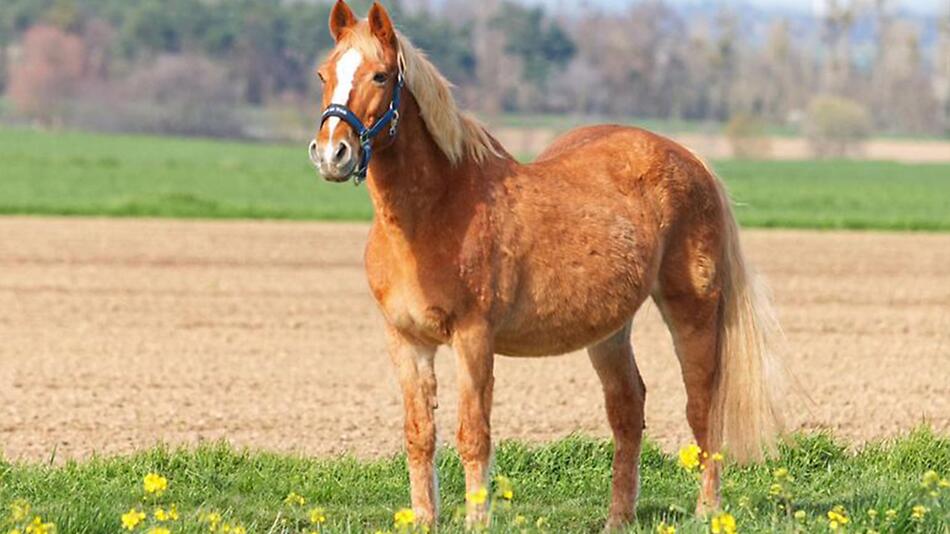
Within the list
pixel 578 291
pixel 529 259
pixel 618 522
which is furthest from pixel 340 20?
pixel 618 522

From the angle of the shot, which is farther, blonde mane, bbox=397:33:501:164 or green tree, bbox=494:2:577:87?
green tree, bbox=494:2:577:87

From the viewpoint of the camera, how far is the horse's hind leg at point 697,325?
328 inches

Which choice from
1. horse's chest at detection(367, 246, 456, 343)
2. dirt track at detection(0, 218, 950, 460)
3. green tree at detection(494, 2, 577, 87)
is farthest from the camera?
green tree at detection(494, 2, 577, 87)

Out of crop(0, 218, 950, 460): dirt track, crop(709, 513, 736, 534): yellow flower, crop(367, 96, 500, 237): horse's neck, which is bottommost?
crop(0, 218, 950, 460): dirt track

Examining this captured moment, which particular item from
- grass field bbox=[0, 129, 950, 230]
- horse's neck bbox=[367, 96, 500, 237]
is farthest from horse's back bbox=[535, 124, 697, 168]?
grass field bbox=[0, 129, 950, 230]

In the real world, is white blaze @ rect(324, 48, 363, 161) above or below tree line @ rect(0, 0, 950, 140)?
above

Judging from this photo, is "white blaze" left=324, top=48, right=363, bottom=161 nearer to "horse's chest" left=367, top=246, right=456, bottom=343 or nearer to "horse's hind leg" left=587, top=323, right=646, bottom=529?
"horse's chest" left=367, top=246, right=456, bottom=343

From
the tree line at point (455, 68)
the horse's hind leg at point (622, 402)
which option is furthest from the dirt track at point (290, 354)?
the tree line at point (455, 68)

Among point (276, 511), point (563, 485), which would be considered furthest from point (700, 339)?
point (276, 511)

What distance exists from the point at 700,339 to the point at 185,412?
194 inches

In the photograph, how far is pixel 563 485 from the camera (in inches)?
368

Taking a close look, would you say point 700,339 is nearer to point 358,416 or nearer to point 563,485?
point 563,485

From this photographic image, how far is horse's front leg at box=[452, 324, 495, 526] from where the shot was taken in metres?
7.38

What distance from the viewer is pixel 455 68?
400 feet
